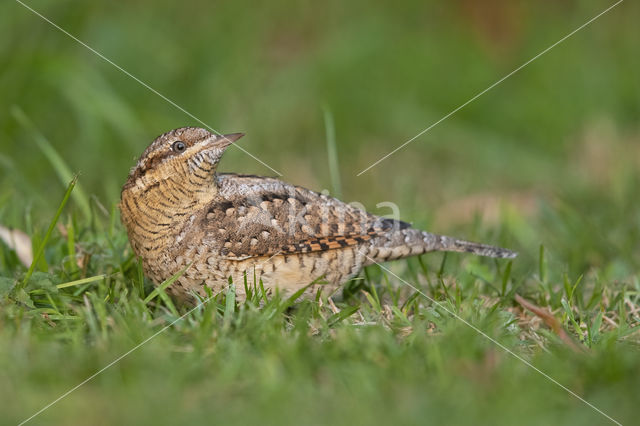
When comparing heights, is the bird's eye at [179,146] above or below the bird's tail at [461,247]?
above

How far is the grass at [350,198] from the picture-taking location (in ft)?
8.60

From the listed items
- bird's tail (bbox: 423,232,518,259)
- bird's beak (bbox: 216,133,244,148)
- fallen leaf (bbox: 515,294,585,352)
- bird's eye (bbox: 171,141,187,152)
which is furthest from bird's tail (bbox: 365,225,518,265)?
bird's eye (bbox: 171,141,187,152)

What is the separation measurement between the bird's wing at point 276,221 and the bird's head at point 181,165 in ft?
0.51

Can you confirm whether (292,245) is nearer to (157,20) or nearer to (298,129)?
(298,129)

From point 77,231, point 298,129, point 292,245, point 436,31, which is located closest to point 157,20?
point 298,129

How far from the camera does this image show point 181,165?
347 centimetres

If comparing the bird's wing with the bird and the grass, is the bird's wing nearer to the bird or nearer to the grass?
the bird

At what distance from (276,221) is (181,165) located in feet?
1.73

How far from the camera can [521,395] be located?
2535 mm

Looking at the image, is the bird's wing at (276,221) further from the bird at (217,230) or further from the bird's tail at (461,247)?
the bird's tail at (461,247)

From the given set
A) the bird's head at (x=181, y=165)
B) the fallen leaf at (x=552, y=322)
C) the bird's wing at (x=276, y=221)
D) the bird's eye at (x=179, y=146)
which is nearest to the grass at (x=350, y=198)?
the fallen leaf at (x=552, y=322)

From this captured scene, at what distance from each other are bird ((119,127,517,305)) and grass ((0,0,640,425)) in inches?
5.8

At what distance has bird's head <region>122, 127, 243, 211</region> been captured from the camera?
11.4 feet

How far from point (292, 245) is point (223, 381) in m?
1.01
